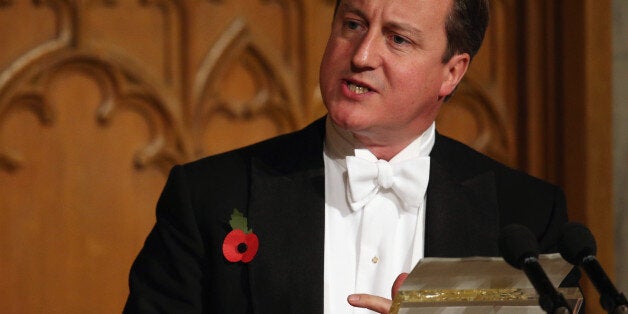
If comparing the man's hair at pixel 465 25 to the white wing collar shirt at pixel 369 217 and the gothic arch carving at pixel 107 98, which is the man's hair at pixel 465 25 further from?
the gothic arch carving at pixel 107 98

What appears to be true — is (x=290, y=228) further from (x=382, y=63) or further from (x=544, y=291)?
(x=544, y=291)

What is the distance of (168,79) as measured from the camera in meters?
3.35

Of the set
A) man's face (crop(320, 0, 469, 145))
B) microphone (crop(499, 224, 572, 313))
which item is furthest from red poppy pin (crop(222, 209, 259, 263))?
microphone (crop(499, 224, 572, 313))

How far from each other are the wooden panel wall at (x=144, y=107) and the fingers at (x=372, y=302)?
1349 mm

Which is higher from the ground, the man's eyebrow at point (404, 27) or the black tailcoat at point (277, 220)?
the man's eyebrow at point (404, 27)

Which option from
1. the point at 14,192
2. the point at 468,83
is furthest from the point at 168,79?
the point at 468,83

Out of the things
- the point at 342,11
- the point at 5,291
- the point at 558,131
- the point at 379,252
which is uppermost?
the point at 342,11

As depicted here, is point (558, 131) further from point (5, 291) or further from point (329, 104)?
point (5, 291)

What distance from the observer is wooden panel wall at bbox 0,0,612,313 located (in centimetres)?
319

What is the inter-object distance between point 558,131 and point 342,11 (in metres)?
1.31

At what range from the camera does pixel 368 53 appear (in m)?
2.36

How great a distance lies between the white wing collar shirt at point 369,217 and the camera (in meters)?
2.47

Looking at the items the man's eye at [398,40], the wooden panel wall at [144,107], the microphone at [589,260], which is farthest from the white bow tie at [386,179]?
the wooden panel wall at [144,107]

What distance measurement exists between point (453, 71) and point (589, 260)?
90 centimetres
